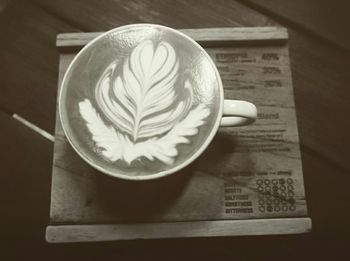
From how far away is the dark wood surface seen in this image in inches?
27.0

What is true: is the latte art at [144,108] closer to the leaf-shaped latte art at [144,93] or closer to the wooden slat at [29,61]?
the leaf-shaped latte art at [144,93]

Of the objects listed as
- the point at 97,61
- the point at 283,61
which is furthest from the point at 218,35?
the point at 97,61

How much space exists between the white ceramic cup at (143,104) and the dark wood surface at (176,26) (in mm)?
234

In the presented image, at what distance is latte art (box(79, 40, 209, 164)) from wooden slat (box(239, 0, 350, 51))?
0.33 meters

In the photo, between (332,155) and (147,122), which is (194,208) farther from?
(332,155)

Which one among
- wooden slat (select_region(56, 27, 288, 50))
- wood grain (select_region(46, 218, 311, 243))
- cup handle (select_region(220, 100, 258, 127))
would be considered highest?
wooden slat (select_region(56, 27, 288, 50))

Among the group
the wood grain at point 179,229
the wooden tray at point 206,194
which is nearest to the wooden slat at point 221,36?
the wooden tray at point 206,194

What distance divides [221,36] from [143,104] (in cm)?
21

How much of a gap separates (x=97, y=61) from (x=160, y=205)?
21cm

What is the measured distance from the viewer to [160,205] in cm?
57

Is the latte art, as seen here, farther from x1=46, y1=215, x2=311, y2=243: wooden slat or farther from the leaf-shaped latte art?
x1=46, y1=215, x2=311, y2=243: wooden slat

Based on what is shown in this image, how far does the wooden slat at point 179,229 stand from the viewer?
22.3 inches

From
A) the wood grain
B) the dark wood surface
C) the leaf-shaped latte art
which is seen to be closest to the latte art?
Answer: the leaf-shaped latte art

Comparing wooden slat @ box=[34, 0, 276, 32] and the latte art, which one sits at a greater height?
wooden slat @ box=[34, 0, 276, 32]
